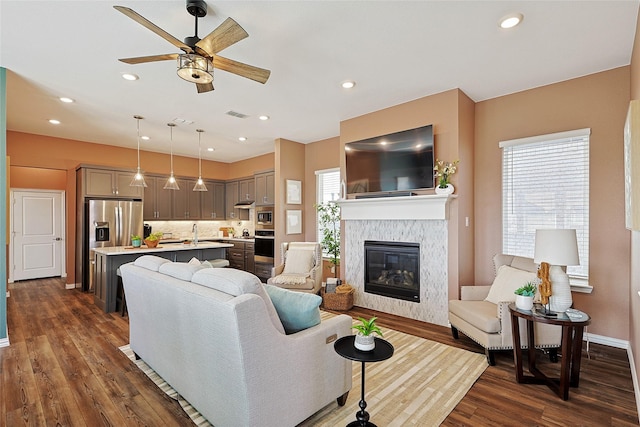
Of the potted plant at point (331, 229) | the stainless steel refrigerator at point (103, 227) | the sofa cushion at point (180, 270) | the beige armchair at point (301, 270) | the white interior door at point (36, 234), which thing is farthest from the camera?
the white interior door at point (36, 234)

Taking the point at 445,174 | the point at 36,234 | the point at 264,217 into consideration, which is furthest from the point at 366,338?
the point at 36,234

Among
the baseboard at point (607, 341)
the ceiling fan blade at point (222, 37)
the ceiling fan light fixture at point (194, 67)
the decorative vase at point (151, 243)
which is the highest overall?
the ceiling fan blade at point (222, 37)

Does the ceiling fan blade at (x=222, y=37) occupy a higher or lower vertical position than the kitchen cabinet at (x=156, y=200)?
higher

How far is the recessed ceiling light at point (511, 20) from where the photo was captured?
240 centimetres

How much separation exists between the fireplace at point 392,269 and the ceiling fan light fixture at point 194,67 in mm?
3157

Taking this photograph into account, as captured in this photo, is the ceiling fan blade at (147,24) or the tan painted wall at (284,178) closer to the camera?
the ceiling fan blade at (147,24)

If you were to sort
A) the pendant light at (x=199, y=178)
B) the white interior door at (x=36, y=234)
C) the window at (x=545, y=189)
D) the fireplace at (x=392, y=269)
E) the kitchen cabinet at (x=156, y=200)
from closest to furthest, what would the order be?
the window at (x=545, y=189)
the fireplace at (x=392, y=269)
the pendant light at (x=199, y=178)
the white interior door at (x=36, y=234)
the kitchen cabinet at (x=156, y=200)

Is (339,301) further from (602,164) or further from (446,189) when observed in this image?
(602,164)

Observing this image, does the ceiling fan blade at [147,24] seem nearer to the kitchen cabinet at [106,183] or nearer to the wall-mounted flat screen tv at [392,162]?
the wall-mounted flat screen tv at [392,162]

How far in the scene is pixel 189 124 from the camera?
17.0 ft

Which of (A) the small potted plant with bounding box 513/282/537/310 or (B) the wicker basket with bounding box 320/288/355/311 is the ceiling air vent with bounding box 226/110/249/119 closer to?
(B) the wicker basket with bounding box 320/288/355/311

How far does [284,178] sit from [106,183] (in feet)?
11.5

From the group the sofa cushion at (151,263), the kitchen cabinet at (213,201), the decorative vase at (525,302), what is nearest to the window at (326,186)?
the kitchen cabinet at (213,201)

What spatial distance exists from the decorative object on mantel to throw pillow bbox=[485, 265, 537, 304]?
107 cm
